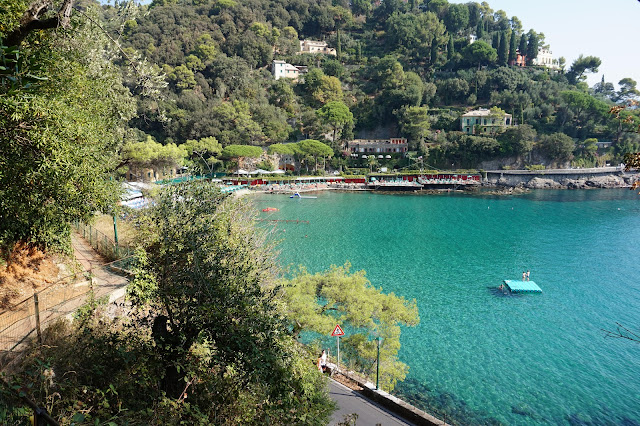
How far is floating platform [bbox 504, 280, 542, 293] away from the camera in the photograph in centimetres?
1842

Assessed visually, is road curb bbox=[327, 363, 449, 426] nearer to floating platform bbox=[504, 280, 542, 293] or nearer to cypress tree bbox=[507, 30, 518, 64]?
floating platform bbox=[504, 280, 542, 293]

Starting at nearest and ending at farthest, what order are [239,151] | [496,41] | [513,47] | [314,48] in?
[239,151]
[513,47]
[496,41]
[314,48]

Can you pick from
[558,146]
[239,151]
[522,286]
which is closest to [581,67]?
[558,146]

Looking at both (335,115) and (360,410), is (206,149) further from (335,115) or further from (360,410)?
(360,410)

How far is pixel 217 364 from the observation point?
215 inches

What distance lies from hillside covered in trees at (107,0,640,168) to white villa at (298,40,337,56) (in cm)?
254

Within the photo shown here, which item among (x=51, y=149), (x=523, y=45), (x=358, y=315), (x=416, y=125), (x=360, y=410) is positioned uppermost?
(x=523, y=45)

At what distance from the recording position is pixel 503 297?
59.1ft

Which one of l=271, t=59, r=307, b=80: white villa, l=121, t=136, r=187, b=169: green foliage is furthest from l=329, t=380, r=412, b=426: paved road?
l=271, t=59, r=307, b=80: white villa

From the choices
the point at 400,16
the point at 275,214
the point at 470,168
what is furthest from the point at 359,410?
the point at 400,16

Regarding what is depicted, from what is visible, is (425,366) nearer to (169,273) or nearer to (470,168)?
(169,273)

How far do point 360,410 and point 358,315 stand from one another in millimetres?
3317

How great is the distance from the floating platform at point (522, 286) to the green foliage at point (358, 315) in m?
8.82

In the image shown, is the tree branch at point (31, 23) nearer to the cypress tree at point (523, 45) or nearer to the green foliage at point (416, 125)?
the green foliage at point (416, 125)
